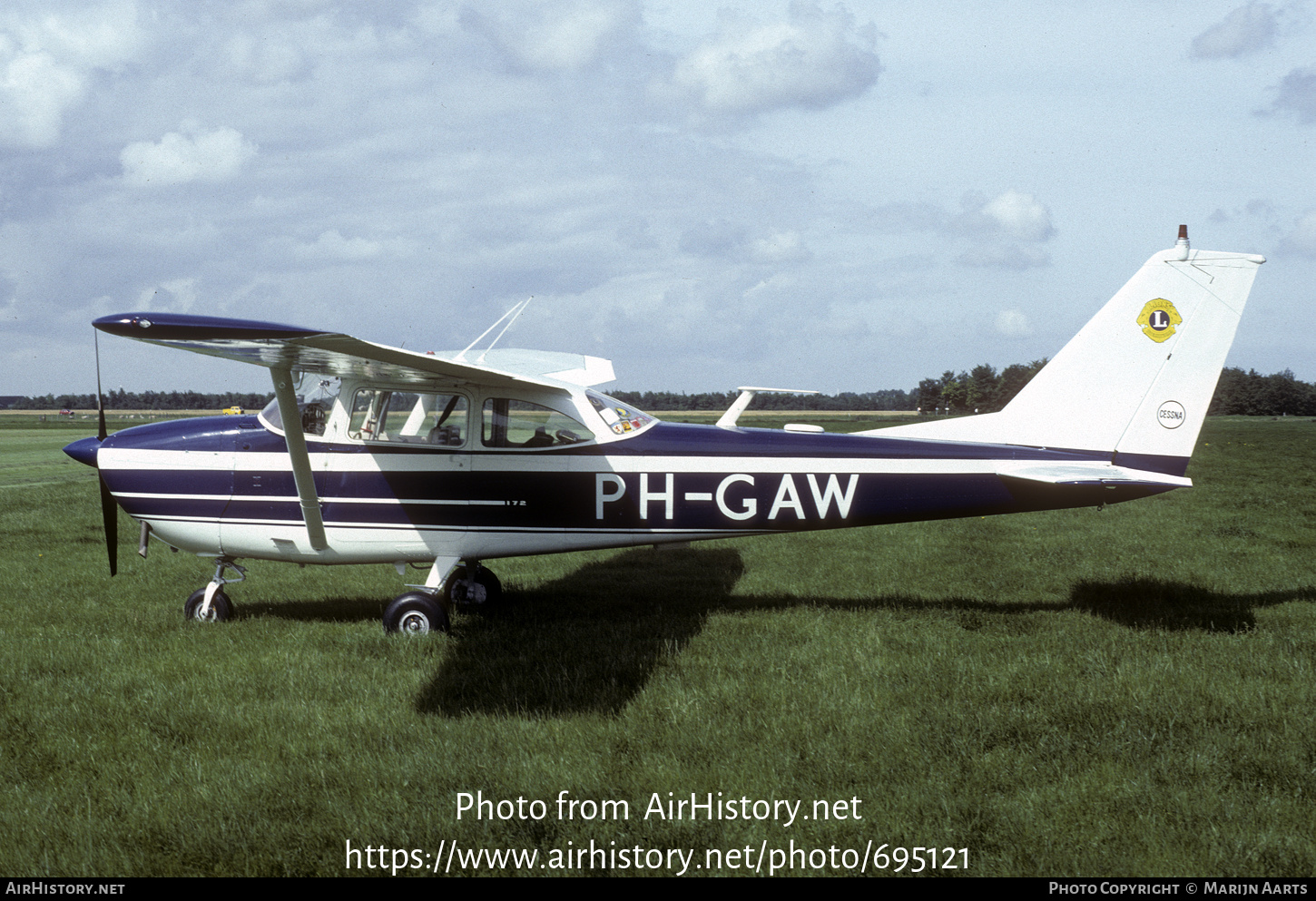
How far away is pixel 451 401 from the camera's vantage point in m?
7.71

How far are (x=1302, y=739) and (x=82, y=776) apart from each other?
669 cm

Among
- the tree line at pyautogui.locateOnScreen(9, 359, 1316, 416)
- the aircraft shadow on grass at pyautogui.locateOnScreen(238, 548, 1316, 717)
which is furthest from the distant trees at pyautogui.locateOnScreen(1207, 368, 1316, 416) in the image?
the aircraft shadow on grass at pyautogui.locateOnScreen(238, 548, 1316, 717)

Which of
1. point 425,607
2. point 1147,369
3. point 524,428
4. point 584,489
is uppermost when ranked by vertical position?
point 1147,369

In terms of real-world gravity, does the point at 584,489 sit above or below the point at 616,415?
below

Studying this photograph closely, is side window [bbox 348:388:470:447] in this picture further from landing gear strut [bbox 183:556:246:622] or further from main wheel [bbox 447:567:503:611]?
landing gear strut [bbox 183:556:246:622]

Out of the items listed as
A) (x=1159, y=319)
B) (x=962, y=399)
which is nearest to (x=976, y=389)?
(x=962, y=399)

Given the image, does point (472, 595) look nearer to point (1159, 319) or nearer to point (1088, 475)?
point (1088, 475)

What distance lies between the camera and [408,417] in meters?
7.78

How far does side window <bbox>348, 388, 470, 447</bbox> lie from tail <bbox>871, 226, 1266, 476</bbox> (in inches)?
159

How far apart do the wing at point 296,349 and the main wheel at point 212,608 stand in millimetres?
2394

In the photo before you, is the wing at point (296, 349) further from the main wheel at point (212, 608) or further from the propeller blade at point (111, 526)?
the propeller blade at point (111, 526)

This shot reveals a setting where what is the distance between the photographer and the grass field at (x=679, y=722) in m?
4.04

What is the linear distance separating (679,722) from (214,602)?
499 centimetres
